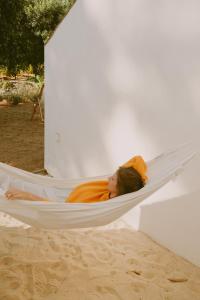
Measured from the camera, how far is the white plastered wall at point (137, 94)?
2.68 m

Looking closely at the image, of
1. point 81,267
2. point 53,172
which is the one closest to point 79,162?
point 53,172

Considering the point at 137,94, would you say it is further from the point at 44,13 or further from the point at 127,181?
the point at 44,13

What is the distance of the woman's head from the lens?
2279 millimetres

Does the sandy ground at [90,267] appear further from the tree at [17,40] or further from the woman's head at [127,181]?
the tree at [17,40]

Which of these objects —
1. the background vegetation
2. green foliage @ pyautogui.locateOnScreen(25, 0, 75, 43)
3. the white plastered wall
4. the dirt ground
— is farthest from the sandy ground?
green foliage @ pyautogui.locateOnScreen(25, 0, 75, 43)

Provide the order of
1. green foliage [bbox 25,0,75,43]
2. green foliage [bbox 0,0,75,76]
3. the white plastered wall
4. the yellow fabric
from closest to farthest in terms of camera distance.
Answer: the yellow fabric
the white plastered wall
green foliage [bbox 0,0,75,76]
green foliage [bbox 25,0,75,43]

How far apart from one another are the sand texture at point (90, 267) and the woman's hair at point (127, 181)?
2.06 ft

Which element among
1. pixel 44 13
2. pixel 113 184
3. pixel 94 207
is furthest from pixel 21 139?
pixel 44 13

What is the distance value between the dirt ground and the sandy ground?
7.71 feet

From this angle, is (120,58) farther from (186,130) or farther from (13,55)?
(13,55)

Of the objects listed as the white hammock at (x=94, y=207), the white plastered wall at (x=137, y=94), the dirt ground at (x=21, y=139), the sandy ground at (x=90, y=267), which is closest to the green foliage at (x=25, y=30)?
the dirt ground at (x=21, y=139)

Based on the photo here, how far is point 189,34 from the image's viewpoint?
102 inches

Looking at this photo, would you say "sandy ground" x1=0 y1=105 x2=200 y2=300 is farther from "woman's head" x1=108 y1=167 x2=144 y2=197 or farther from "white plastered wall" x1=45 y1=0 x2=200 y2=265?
"woman's head" x1=108 y1=167 x2=144 y2=197

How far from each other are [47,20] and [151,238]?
11444mm
